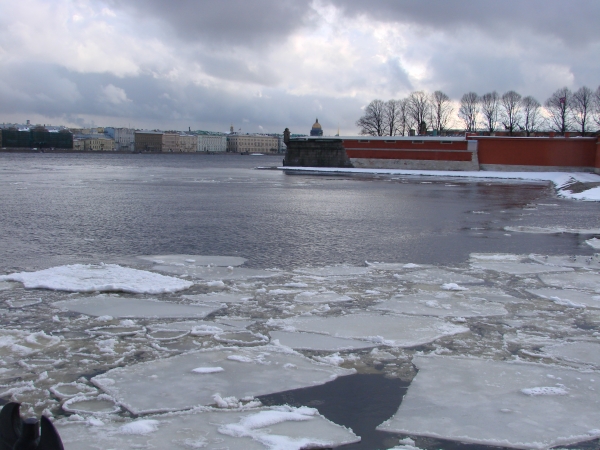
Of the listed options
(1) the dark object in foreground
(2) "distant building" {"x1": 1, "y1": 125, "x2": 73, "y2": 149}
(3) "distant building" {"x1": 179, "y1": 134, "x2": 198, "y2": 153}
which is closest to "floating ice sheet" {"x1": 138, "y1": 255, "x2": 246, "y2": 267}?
(1) the dark object in foreground

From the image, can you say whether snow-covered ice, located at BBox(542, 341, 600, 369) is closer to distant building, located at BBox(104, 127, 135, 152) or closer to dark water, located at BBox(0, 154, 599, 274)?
dark water, located at BBox(0, 154, 599, 274)

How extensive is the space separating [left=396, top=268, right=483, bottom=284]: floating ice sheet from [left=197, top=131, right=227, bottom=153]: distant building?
179952 millimetres

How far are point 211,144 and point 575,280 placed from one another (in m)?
184

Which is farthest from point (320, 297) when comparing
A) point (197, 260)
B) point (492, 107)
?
point (492, 107)

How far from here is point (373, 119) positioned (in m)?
82.7

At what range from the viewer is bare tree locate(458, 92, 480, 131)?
74.6m

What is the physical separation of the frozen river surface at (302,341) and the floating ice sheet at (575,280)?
0.05m

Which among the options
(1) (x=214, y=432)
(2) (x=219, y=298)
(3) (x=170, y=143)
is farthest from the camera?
(3) (x=170, y=143)

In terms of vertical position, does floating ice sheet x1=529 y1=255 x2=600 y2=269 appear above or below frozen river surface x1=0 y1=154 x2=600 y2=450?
above

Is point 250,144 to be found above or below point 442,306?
above

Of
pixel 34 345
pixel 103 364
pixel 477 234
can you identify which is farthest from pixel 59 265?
pixel 477 234

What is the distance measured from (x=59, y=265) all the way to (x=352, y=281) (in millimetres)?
4290

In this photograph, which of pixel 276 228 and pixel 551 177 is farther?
pixel 551 177

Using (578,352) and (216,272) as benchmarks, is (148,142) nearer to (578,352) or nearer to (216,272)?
(216,272)
